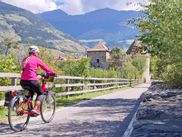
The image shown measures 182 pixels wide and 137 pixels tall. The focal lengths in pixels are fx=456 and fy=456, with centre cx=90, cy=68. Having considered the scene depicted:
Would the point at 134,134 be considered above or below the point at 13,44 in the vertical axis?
below

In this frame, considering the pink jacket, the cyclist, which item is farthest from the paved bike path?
the pink jacket

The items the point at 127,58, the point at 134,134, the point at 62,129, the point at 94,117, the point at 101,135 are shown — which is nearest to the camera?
the point at 134,134

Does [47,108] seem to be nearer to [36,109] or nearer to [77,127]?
[36,109]

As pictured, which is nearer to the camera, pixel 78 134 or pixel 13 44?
pixel 78 134

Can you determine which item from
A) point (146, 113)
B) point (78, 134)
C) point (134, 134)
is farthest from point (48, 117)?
point (134, 134)

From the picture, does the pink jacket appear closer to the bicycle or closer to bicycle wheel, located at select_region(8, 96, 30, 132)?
the bicycle

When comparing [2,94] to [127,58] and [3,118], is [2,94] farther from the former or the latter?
[127,58]

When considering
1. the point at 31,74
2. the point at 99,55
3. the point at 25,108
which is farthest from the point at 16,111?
the point at 99,55

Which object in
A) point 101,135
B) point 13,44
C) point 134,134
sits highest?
point 13,44

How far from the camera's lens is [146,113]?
6.41 metres

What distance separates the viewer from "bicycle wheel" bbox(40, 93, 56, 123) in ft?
36.3

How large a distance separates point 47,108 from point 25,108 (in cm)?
137

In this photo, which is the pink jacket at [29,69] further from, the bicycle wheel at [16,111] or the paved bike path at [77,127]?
the paved bike path at [77,127]

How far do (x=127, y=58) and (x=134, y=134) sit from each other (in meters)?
114
